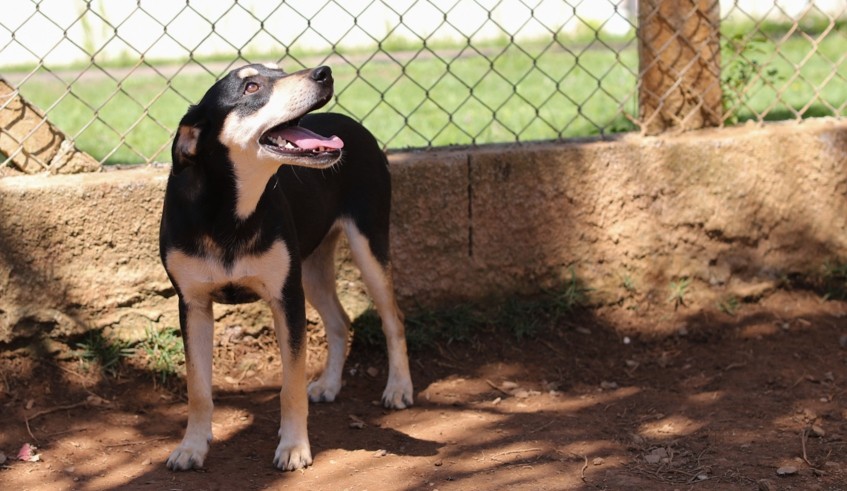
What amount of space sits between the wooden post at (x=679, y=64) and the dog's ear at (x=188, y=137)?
2436mm

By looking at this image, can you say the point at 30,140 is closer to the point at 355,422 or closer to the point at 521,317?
the point at 355,422

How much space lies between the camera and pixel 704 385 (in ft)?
15.0

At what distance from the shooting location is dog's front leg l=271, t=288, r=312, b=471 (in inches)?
151

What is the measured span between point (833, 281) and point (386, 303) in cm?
228

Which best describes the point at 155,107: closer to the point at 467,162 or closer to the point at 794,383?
the point at 467,162

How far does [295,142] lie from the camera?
3564 millimetres

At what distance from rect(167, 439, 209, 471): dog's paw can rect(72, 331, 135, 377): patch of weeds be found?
82 cm

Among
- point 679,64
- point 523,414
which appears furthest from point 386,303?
point 679,64

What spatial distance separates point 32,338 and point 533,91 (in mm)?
4787

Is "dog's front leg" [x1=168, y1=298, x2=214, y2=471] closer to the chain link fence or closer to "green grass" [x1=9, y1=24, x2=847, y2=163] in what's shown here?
the chain link fence

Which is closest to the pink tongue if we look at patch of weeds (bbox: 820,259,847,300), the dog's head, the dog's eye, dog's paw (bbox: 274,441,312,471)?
the dog's head

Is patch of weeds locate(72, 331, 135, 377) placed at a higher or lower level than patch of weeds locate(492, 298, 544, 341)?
higher

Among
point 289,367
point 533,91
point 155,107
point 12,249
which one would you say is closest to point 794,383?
point 289,367

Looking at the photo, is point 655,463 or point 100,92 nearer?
point 655,463
